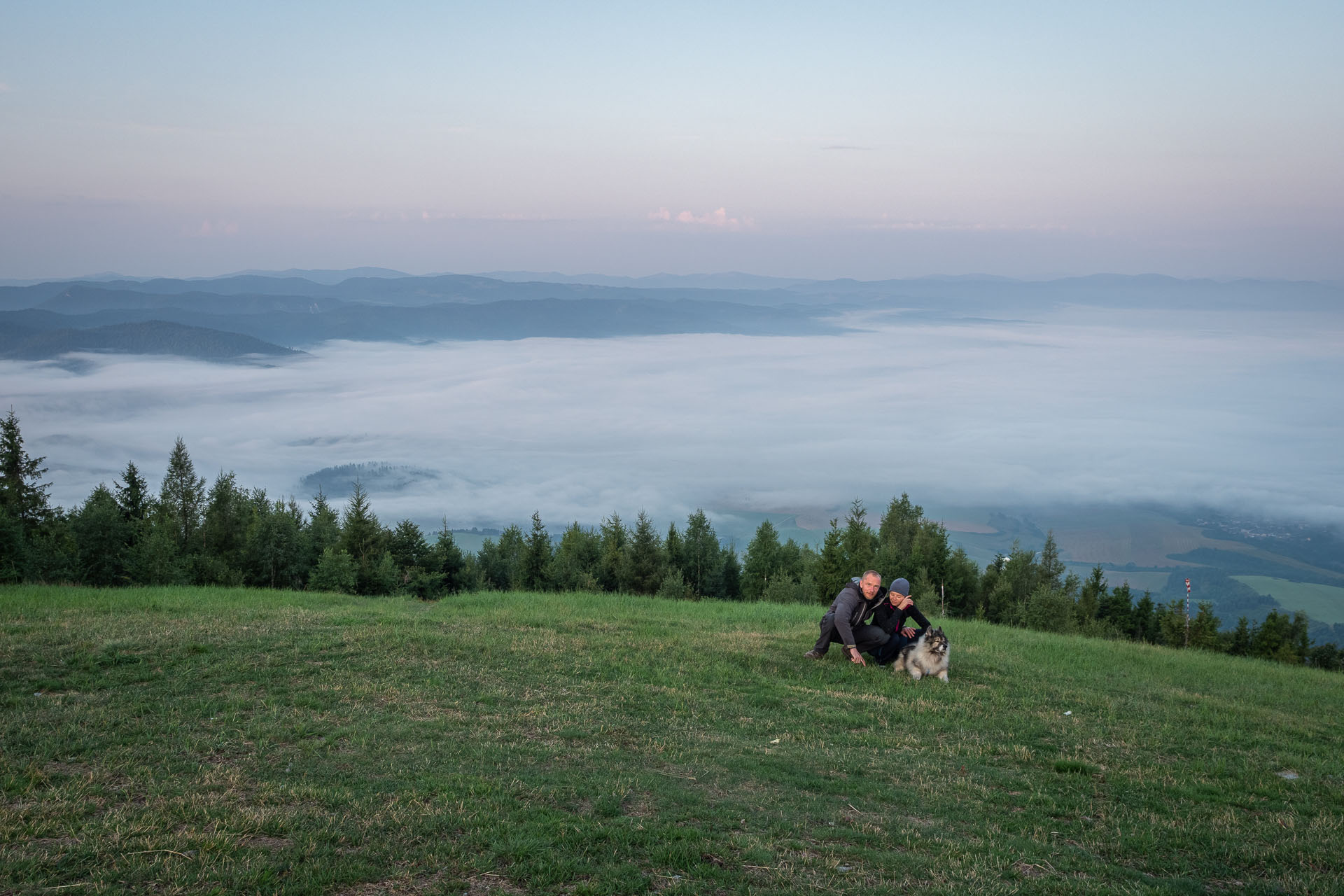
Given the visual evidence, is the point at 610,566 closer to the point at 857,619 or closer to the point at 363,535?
the point at 363,535

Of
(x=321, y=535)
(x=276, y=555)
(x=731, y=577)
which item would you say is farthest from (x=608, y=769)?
(x=731, y=577)

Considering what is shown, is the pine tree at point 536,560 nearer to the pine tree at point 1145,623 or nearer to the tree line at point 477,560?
the tree line at point 477,560

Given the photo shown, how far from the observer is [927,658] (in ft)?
50.7

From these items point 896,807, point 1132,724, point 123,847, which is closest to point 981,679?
point 1132,724

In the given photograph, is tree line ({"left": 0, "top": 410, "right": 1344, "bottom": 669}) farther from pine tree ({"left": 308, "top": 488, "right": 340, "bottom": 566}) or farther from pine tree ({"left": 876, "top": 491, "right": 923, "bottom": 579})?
pine tree ({"left": 876, "top": 491, "right": 923, "bottom": 579})

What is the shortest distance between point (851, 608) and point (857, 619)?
0.30 meters

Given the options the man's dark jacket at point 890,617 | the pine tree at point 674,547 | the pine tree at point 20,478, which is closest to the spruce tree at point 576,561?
the pine tree at point 674,547

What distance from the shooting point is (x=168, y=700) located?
1172 cm

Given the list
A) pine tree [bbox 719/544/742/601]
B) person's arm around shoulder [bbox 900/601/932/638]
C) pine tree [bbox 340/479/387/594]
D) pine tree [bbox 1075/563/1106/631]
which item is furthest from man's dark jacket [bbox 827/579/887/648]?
pine tree [bbox 1075/563/1106/631]

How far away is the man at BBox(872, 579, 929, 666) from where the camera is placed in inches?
624

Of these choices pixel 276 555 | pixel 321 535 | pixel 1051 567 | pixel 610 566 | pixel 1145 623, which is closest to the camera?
pixel 276 555

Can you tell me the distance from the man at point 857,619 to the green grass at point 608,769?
623 mm

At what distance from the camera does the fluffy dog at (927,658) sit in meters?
15.4

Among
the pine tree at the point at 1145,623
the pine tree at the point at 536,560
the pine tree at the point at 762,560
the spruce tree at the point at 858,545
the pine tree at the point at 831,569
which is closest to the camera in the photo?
the pine tree at the point at 831,569
